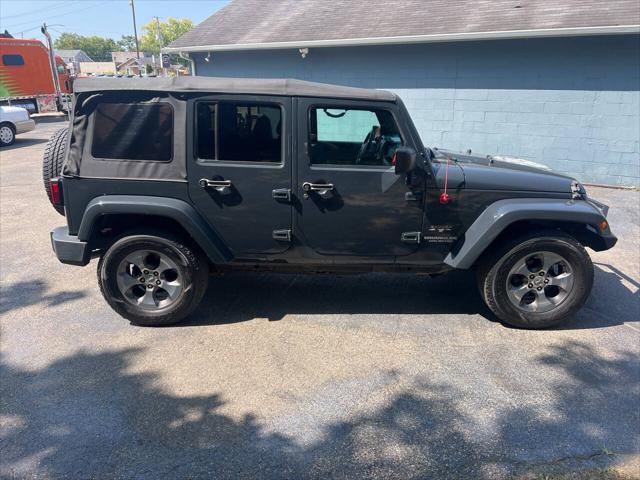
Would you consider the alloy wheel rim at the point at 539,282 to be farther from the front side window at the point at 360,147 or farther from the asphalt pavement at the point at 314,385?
the front side window at the point at 360,147

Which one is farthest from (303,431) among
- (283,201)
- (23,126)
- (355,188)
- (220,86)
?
(23,126)

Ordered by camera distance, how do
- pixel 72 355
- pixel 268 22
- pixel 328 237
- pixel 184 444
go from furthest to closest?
1. pixel 268 22
2. pixel 328 237
3. pixel 72 355
4. pixel 184 444

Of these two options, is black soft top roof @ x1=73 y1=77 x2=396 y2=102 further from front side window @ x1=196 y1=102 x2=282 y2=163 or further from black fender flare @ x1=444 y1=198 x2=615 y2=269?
black fender flare @ x1=444 y1=198 x2=615 y2=269

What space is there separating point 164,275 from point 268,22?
10582 mm

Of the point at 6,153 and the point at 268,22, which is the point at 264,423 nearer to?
the point at 268,22

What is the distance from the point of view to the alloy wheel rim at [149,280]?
3857mm

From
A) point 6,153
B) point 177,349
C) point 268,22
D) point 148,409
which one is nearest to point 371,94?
point 177,349

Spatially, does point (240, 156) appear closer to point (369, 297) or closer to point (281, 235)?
point (281, 235)

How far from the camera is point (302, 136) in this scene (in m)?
3.62

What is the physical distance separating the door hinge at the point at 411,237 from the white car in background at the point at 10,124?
1482 cm

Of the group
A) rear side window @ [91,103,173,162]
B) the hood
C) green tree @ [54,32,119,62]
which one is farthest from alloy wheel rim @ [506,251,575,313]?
green tree @ [54,32,119,62]

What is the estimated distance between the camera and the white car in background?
46.2ft

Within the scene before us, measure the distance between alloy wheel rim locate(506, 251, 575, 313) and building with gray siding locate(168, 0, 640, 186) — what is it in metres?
6.37

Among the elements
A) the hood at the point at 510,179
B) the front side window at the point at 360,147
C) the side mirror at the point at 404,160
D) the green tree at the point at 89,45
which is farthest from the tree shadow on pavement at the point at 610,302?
the green tree at the point at 89,45
